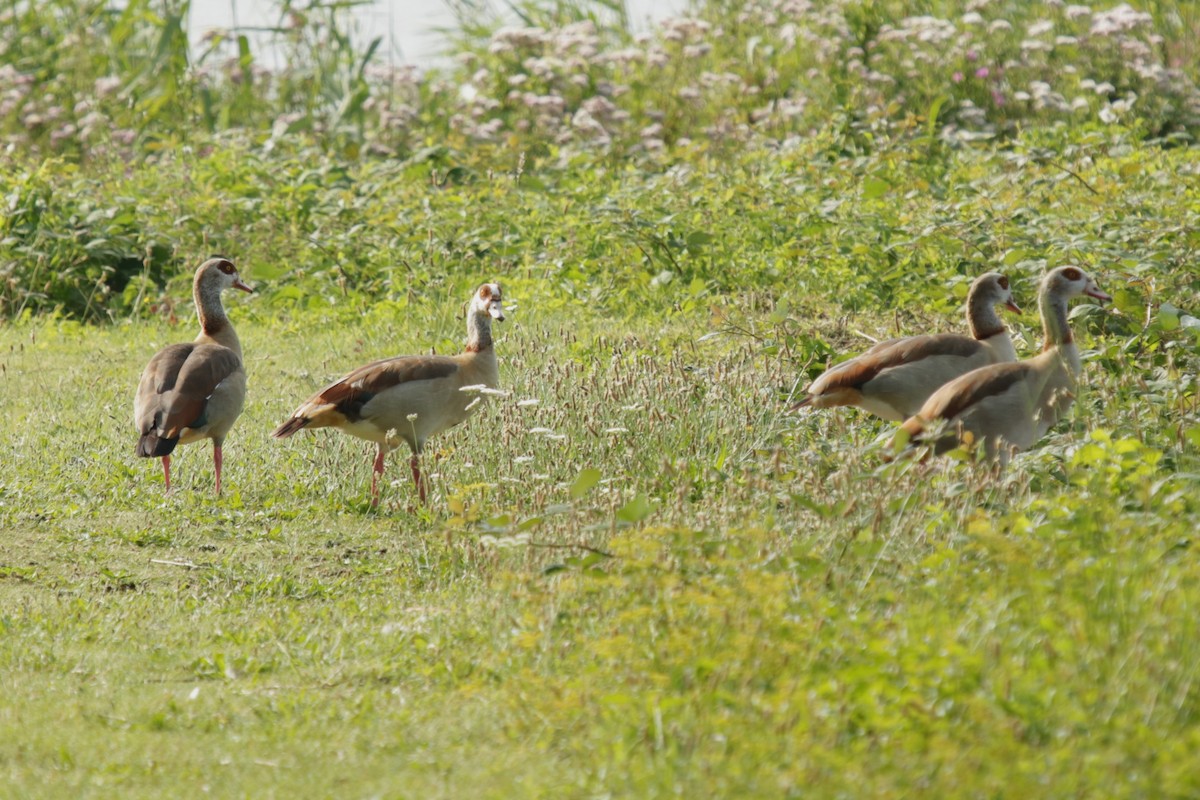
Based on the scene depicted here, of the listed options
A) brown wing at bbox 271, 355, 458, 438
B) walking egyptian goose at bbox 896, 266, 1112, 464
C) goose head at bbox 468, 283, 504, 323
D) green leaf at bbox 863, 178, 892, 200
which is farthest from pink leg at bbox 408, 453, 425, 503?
green leaf at bbox 863, 178, 892, 200

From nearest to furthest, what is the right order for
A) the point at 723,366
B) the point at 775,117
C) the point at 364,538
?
the point at 364,538 → the point at 723,366 → the point at 775,117

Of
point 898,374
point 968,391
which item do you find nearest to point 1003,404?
point 968,391

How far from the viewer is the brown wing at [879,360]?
749 cm

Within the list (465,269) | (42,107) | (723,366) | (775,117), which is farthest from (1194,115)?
(42,107)

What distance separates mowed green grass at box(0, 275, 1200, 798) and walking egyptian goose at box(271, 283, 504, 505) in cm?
18

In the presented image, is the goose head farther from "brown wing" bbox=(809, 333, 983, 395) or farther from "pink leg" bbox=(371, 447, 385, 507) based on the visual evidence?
"brown wing" bbox=(809, 333, 983, 395)

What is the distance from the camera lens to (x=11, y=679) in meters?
5.41

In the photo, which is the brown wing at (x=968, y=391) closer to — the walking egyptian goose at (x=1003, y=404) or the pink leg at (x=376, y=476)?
the walking egyptian goose at (x=1003, y=404)

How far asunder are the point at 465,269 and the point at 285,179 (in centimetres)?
264

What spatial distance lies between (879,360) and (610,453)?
1.36 meters

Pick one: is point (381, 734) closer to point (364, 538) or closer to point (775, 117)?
point (364, 538)

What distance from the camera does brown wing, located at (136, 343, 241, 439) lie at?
7.69 meters

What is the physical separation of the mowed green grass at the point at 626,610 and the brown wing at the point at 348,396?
0.44m

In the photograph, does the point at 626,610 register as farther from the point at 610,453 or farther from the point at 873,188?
the point at 873,188
